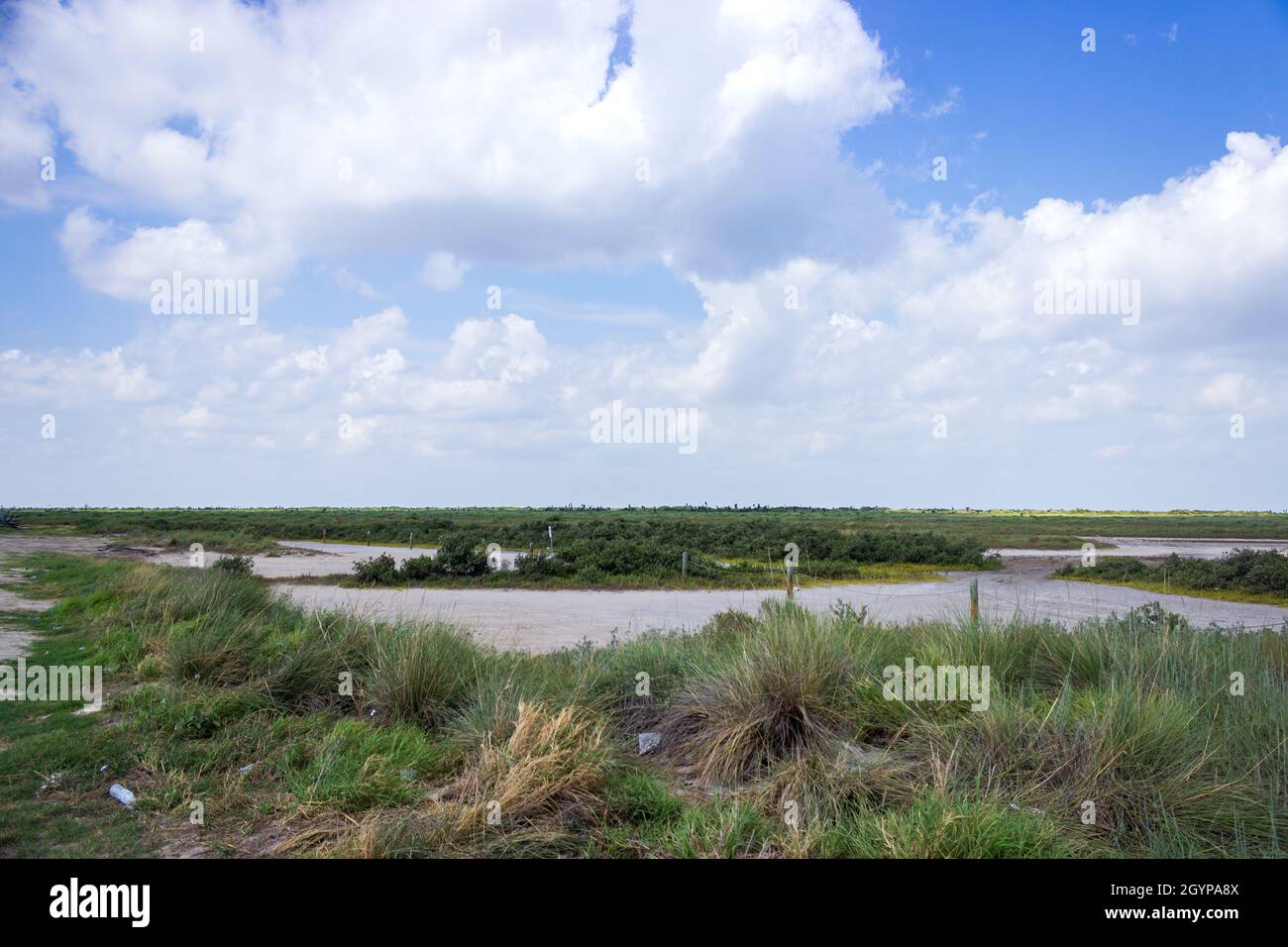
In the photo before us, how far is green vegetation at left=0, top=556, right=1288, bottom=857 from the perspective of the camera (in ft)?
15.0

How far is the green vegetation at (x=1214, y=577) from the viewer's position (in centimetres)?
2516

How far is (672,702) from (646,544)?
2813 centimetres

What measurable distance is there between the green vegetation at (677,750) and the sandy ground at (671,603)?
646 centimetres

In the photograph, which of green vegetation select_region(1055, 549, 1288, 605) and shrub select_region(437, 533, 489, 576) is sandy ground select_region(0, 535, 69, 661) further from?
green vegetation select_region(1055, 549, 1288, 605)

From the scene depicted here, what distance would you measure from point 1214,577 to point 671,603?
1961 centimetres

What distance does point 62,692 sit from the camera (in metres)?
9.02

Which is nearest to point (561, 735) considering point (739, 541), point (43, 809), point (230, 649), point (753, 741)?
point (753, 741)

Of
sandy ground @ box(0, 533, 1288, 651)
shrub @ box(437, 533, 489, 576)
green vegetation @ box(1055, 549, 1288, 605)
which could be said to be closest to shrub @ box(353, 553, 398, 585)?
sandy ground @ box(0, 533, 1288, 651)

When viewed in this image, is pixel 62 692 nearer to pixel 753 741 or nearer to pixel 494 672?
pixel 494 672

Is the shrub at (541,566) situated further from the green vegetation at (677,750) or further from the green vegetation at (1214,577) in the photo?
the green vegetation at (677,750)

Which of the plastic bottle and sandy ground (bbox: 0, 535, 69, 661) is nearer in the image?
the plastic bottle

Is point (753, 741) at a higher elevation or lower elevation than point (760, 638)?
lower

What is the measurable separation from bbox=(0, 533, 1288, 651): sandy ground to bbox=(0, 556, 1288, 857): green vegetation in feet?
21.2
